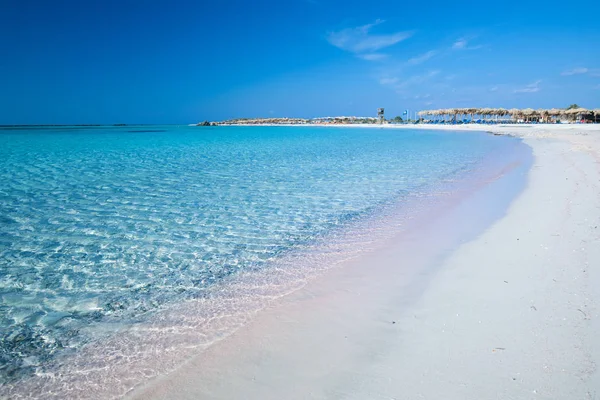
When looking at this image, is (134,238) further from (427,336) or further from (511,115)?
(511,115)

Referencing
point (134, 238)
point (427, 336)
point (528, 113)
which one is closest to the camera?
point (427, 336)

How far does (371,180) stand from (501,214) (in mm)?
4633

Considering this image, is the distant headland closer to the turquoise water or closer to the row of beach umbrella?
the row of beach umbrella

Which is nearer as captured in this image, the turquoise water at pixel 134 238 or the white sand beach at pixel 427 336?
the white sand beach at pixel 427 336

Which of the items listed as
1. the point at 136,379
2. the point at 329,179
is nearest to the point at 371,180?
the point at 329,179

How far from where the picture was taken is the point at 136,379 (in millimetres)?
2395

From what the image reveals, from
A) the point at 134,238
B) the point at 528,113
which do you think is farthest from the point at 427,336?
the point at 528,113

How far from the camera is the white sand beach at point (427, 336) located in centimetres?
218

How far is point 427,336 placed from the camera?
2717 mm

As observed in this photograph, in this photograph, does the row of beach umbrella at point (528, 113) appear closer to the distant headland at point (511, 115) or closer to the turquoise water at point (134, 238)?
the distant headland at point (511, 115)

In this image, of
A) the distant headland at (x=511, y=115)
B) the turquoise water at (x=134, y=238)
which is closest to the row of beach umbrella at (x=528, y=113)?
the distant headland at (x=511, y=115)

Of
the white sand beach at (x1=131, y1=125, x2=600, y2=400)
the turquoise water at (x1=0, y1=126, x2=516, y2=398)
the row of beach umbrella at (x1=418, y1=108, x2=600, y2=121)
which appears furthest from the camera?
the row of beach umbrella at (x1=418, y1=108, x2=600, y2=121)

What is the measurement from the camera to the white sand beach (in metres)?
2.18

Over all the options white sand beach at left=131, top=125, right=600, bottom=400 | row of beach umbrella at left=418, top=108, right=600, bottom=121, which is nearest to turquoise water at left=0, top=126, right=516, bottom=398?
white sand beach at left=131, top=125, right=600, bottom=400
